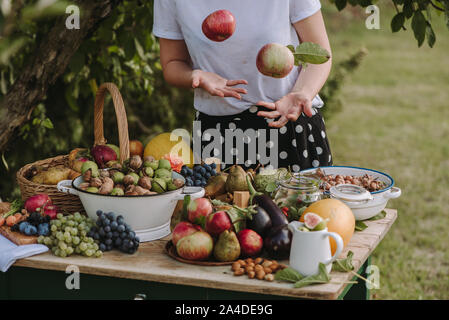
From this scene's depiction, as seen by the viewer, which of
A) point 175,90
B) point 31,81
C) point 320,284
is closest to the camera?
point 320,284

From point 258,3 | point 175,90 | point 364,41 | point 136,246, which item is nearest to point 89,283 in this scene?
point 136,246

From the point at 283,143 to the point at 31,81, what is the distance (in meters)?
1.28

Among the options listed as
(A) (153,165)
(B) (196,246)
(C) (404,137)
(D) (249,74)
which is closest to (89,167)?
(A) (153,165)

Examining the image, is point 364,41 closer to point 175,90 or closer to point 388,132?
→ point 388,132

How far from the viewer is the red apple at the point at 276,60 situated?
6.43 ft

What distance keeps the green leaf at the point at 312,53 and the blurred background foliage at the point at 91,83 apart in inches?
34.4

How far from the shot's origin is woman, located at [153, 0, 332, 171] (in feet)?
7.09

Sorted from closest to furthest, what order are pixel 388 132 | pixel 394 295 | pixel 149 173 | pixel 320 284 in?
1. pixel 320 284
2. pixel 149 173
3. pixel 394 295
4. pixel 388 132

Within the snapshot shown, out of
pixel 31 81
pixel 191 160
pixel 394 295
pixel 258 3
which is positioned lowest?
pixel 394 295

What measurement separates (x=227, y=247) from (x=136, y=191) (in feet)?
1.15

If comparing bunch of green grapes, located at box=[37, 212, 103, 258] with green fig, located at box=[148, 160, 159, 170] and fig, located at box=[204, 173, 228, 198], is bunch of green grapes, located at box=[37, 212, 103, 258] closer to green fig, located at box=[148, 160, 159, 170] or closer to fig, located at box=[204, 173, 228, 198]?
green fig, located at box=[148, 160, 159, 170]

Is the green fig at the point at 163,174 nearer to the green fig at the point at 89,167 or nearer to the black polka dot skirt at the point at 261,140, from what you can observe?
the green fig at the point at 89,167

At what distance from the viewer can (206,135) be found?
2.43 metres

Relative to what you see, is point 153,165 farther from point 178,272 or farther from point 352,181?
point 352,181
